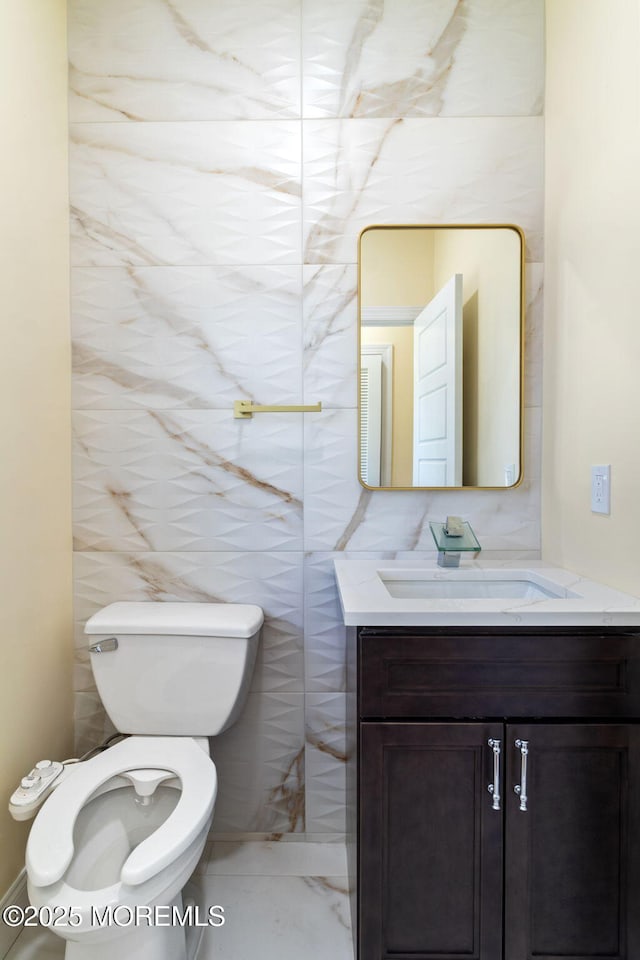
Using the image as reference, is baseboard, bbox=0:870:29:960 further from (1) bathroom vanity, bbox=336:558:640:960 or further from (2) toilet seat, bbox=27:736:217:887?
(1) bathroom vanity, bbox=336:558:640:960

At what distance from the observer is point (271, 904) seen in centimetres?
148

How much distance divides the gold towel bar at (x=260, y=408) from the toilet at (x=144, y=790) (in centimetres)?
55

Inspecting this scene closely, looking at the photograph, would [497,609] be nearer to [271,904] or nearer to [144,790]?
[144,790]

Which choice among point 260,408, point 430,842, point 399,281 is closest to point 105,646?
point 260,408

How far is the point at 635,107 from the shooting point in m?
1.21

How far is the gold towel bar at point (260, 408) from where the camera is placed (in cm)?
164

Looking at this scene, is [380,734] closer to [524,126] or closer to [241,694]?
[241,694]

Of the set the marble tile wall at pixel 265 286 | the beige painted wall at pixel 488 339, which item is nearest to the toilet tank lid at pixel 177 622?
the marble tile wall at pixel 265 286

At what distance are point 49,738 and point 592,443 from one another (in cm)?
162

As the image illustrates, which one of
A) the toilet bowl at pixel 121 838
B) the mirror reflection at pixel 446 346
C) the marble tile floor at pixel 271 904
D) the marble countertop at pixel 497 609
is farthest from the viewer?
the mirror reflection at pixel 446 346

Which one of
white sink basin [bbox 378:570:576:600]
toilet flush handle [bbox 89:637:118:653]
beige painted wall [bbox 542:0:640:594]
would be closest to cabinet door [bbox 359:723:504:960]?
white sink basin [bbox 378:570:576:600]

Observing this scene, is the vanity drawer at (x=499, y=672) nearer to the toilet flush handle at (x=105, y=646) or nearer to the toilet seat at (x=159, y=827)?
the toilet seat at (x=159, y=827)

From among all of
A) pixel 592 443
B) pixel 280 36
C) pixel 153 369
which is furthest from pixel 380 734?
pixel 280 36

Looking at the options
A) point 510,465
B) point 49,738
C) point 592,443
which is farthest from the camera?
point 510,465
